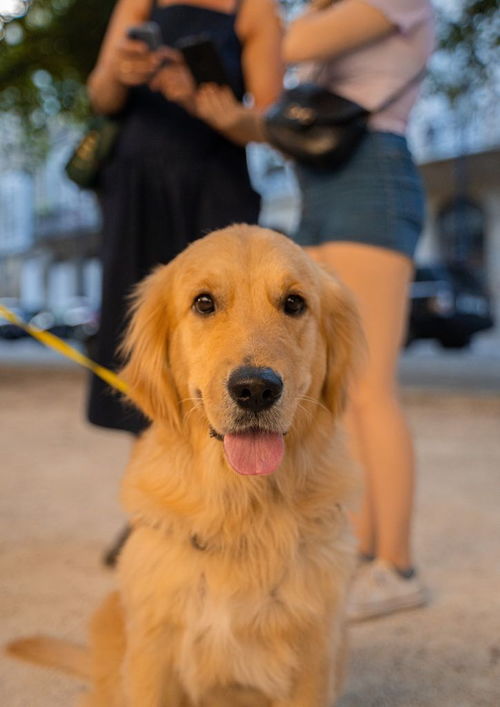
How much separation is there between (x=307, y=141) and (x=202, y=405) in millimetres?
1428

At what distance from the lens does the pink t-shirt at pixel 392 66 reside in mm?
2936

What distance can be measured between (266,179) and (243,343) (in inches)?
992

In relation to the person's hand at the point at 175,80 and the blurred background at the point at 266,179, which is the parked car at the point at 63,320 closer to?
the blurred background at the point at 266,179

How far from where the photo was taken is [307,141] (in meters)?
2.97

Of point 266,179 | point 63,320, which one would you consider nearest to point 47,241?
point 63,320

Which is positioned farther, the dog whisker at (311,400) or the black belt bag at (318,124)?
the black belt bag at (318,124)

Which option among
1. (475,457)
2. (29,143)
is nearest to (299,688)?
(475,457)

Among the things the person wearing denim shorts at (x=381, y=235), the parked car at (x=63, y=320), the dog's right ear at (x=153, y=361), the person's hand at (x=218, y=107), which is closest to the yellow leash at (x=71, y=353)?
the dog's right ear at (x=153, y=361)

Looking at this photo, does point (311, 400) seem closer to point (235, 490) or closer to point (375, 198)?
point (235, 490)

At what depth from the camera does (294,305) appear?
2.13 meters

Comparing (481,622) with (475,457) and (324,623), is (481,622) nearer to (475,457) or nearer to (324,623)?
Result: (324,623)

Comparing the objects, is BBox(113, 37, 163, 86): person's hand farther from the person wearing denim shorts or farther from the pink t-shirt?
the pink t-shirt

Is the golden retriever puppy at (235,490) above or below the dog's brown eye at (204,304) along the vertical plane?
below

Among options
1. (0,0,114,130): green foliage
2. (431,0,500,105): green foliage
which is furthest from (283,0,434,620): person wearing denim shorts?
(0,0,114,130): green foliage
